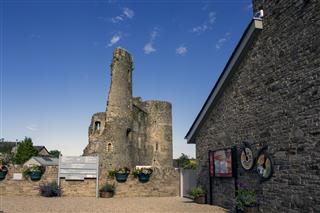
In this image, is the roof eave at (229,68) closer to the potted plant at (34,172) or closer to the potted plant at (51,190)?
the potted plant at (51,190)

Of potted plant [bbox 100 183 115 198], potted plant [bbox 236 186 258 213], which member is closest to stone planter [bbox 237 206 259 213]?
potted plant [bbox 236 186 258 213]

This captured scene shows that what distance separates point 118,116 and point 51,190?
32.1 ft

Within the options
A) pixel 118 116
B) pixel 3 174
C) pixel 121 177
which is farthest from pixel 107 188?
pixel 118 116

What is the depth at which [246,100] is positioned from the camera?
11.4m

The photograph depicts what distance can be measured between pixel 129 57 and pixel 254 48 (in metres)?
18.0

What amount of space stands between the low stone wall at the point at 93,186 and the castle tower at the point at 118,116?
7.96 meters

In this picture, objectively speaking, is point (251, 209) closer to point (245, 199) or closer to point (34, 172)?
point (245, 199)

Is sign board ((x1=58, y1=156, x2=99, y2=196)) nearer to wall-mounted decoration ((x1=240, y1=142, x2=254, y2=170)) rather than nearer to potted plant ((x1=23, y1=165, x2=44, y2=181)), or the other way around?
potted plant ((x1=23, y1=165, x2=44, y2=181))

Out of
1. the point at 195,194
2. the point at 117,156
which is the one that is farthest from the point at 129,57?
the point at 195,194

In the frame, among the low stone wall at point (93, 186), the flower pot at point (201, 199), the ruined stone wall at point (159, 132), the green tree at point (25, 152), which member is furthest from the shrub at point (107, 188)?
the green tree at point (25, 152)

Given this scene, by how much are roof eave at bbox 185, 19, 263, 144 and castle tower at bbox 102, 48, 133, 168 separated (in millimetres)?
11675

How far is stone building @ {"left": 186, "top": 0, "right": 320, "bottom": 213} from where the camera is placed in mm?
8547

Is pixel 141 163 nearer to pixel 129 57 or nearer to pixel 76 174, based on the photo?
pixel 129 57

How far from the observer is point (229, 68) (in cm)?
1217
